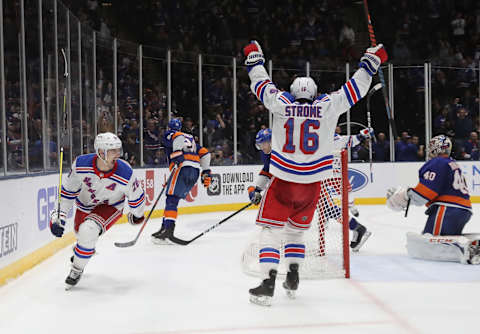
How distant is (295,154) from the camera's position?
305 cm

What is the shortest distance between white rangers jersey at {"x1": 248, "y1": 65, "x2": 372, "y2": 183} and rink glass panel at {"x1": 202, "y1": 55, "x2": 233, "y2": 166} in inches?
222

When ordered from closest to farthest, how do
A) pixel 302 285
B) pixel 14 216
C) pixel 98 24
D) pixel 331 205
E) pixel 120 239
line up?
pixel 302 285 < pixel 14 216 < pixel 331 205 < pixel 120 239 < pixel 98 24

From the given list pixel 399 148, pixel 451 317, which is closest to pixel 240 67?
pixel 399 148

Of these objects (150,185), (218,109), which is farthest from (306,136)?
(218,109)

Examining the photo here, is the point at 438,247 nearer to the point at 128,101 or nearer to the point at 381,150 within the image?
the point at 128,101

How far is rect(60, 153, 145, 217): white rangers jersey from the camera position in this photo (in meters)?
3.42

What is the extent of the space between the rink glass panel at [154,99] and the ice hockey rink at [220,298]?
10.7 ft

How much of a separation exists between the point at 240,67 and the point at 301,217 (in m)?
6.49

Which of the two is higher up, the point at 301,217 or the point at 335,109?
the point at 335,109

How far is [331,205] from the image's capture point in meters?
4.37

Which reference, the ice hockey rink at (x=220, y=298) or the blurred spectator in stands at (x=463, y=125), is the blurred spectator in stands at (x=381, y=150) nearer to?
the blurred spectator in stands at (x=463, y=125)

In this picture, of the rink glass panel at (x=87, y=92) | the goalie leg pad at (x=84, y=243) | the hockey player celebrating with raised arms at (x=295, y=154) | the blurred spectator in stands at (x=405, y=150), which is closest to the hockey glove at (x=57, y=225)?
the goalie leg pad at (x=84, y=243)

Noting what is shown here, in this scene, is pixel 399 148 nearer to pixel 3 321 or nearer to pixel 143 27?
pixel 143 27

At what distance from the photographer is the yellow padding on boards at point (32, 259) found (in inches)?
142
